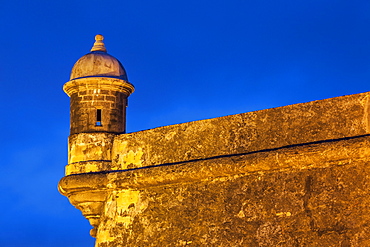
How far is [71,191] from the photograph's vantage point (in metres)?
8.50

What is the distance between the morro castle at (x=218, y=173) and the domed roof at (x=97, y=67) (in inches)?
0.6

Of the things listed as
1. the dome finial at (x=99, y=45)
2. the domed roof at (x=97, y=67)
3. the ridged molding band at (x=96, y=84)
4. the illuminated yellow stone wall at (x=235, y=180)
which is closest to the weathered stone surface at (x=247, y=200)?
the illuminated yellow stone wall at (x=235, y=180)

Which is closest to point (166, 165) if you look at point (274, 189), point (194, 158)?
point (194, 158)

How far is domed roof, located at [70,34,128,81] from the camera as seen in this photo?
8711 mm

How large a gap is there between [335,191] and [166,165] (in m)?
1.95

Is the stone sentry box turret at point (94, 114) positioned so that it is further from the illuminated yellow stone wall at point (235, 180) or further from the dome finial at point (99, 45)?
the dome finial at point (99, 45)

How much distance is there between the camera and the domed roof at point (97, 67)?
8.71 m

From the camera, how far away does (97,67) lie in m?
8.72

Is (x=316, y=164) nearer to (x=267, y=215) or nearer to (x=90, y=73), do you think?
(x=267, y=215)

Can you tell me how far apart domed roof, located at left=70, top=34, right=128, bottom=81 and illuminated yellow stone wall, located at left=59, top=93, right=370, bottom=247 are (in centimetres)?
68

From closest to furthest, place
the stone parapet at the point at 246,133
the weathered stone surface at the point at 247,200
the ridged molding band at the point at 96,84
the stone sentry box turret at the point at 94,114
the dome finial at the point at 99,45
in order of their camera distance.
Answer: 1. the weathered stone surface at the point at 247,200
2. the stone parapet at the point at 246,133
3. the stone sentry box turret at the point at 94,114
4. the ridged molding band at the point at 96,84
5. the dome finial at the point at 99,45

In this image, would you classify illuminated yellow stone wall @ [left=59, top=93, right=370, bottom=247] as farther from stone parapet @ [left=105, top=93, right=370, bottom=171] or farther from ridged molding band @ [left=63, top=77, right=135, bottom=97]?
ridged molding band @ [left=63, top=77, right=135, bottom=97]

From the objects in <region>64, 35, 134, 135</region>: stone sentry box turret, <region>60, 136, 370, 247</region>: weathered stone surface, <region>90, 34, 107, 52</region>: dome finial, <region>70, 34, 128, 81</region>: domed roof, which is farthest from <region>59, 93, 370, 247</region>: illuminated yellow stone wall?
Answer: <region>90, 34, 107, 52</region>: dome finial

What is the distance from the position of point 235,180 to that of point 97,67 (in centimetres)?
230
